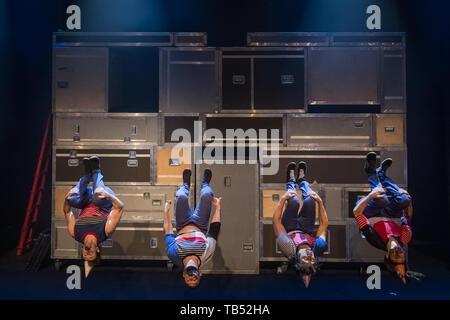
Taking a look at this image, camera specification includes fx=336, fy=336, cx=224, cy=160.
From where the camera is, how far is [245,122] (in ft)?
18.2

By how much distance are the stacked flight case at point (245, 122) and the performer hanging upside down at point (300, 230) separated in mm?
1604

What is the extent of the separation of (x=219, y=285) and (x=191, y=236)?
149 centimetres

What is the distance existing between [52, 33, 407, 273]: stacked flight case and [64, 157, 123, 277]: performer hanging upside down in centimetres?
165

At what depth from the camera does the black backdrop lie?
6375 mm

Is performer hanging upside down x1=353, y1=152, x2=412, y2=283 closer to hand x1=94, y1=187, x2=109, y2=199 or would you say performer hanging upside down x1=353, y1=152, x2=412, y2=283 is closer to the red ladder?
hand x1=94, y1=187, x2=109, y2=199

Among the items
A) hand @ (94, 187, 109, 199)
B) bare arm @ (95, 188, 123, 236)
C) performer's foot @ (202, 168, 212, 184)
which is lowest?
bare arm @ (95, 188, 123, 236)

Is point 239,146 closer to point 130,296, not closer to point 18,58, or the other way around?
point 130,296

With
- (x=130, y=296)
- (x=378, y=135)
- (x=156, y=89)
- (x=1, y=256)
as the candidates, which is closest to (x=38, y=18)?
(x=156, y=89)

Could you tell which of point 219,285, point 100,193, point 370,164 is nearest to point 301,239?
point 370,164

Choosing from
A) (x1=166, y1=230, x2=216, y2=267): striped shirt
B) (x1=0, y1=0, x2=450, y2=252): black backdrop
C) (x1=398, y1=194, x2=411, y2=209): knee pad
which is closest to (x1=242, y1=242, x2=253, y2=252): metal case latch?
(x1=166, y1=230, x2=216, y2=267): striped shirt

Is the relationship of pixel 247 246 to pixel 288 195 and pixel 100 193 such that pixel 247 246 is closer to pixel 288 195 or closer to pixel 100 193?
pixel 288 195

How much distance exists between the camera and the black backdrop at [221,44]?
6.38 m

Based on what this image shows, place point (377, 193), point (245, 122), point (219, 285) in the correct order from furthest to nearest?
point (245, 122)
point (219, 285)
point (377, 193)

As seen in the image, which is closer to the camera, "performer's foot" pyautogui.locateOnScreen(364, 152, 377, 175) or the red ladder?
"performer's foot" pyautogui.locateOnScreen(364, 152, 377, 175)
